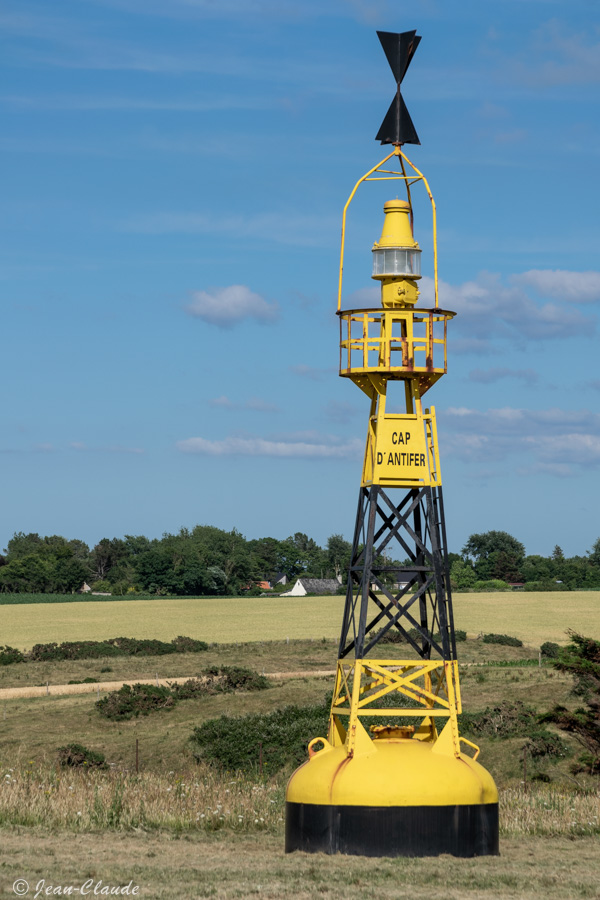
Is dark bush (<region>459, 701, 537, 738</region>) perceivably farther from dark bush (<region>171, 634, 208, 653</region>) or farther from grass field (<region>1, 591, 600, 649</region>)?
grass field (<region>1, 591, 600, 649</region>)

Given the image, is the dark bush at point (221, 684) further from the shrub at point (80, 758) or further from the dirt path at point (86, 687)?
the shrub at point (80, 758)

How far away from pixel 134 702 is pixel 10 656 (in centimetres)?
2668

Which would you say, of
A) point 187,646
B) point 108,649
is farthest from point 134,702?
point 187,646

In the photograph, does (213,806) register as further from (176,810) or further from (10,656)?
(10,656)

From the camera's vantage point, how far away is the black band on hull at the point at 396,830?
56.4 ft

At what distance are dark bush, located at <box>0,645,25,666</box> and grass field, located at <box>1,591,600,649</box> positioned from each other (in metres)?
8.02

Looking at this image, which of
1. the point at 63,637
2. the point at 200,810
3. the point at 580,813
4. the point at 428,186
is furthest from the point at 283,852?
the point at 63,637

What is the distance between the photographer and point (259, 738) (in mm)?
40406

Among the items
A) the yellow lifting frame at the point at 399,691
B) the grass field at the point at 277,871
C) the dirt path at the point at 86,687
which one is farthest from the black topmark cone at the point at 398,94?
the dirt path at the point at 86,687

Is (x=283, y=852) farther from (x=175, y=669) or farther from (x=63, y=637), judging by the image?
(x=63, y=637)

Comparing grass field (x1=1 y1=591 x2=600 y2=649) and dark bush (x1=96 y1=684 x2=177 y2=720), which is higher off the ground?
grass field (x1=1 y1=591 x2=600 y2=649)

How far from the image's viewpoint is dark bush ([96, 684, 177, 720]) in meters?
48.0

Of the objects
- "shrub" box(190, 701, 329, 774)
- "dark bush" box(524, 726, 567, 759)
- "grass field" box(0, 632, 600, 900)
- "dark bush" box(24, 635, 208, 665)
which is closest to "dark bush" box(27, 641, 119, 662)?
"dark bush" box(24, 635, 208, 665)

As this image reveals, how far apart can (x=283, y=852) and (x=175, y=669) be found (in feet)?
167
